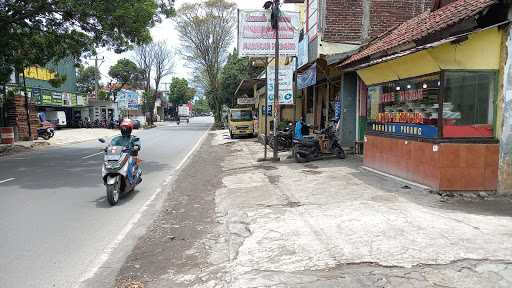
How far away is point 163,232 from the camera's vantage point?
6824 mm

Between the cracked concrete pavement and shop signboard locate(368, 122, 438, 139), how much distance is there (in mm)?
1112

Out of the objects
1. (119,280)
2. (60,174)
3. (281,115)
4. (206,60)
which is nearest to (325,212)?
(119,280)

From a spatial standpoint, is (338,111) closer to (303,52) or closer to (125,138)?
(303,52)

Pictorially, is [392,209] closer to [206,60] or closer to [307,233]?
[307,233]

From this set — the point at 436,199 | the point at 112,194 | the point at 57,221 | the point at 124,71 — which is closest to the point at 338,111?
the point at 436,199

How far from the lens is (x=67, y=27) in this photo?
18484mm

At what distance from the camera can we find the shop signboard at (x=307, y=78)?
15461 millimetres

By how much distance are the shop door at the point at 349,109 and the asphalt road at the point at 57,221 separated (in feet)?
21.2

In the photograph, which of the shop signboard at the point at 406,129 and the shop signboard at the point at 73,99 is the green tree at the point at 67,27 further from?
the shop signboard at the point at 73,99

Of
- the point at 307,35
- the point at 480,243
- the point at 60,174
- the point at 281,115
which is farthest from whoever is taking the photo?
the point at 281,115

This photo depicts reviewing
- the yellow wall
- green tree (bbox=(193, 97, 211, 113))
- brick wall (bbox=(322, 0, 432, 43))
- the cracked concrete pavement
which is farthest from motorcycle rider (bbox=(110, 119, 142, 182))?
green tree (bbox=(193, 97, 211, 113))

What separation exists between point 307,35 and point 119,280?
49.4 feet

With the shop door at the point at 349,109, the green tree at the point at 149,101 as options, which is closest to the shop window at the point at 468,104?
the shop door at the point at 349,109

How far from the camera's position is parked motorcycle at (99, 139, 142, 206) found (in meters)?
8.57
